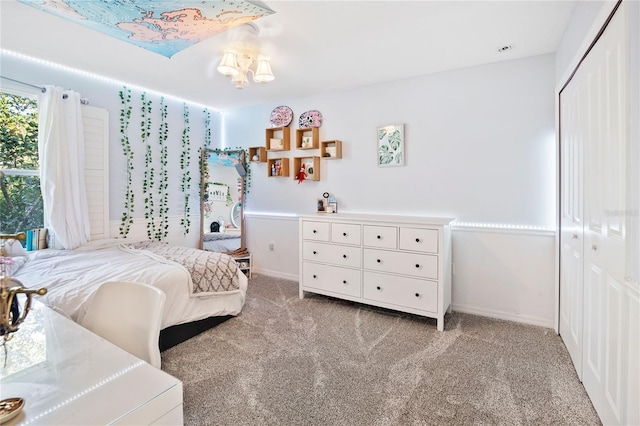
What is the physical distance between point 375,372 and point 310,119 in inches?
117

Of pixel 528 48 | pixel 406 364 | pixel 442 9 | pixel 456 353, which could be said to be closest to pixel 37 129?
pixel 442 9

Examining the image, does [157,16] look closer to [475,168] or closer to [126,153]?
[126,153]

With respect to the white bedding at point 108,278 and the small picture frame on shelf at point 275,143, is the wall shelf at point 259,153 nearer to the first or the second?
the small picture frame on shelf at point 275,143

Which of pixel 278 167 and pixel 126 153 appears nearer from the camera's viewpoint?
pixel 126 153

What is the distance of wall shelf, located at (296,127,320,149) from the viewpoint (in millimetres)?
3805

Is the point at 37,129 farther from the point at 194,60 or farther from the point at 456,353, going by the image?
the point at 456,353

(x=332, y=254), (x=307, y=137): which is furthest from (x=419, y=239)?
(x=307, y=137)

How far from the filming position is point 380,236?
9.60 feet

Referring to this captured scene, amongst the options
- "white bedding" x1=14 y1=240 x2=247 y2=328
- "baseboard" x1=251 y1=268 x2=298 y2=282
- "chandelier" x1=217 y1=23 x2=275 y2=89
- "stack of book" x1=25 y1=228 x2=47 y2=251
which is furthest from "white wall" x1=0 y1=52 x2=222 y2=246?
"chandelier" x1=217 y1=23 x2=275 y2=89

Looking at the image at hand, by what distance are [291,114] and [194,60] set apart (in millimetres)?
1434

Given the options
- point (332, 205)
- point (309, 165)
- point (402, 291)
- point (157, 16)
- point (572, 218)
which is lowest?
point (402, 291)

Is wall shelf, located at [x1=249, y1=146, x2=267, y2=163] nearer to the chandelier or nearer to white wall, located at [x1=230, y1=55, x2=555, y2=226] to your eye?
white wall, located at [x1=230, y1=55, x2=555, y2=226]

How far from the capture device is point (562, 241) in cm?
246

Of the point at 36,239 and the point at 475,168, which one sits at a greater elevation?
the point at 475,168
